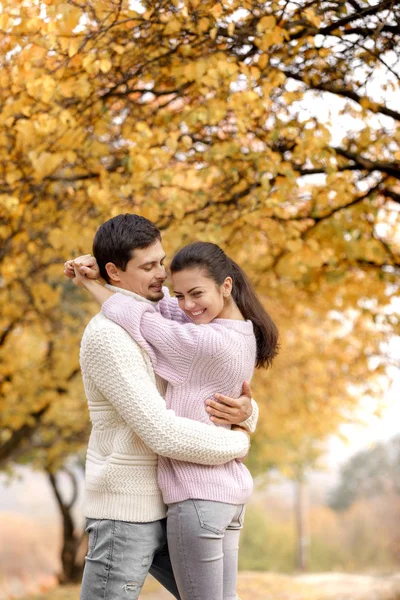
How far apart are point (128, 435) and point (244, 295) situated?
2.13ft

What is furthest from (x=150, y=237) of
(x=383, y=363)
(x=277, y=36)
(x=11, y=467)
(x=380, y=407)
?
(x=11, y=467)

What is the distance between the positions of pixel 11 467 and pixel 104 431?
36.1ft

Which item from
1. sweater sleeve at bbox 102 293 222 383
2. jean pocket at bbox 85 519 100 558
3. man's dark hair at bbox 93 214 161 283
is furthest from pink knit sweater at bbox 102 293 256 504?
jean pocket at bbox 85 519 100 558

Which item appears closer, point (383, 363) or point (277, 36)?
point (277, 36)

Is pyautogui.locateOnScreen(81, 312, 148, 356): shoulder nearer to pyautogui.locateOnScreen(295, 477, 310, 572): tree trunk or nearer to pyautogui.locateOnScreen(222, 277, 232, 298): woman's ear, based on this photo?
pyautogui.locateOnScreen(222, 277, 232, 298): woman's ear

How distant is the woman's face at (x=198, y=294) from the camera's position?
2439 mm

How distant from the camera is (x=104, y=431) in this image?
2393 mm

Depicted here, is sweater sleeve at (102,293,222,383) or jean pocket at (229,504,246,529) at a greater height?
sweater sleeve at (102,293,222,383)

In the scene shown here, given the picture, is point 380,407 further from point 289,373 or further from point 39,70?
point 39,70

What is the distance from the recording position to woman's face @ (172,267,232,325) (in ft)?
8.00

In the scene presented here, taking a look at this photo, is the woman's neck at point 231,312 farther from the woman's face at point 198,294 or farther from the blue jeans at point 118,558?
the blue jeans at point 118,558

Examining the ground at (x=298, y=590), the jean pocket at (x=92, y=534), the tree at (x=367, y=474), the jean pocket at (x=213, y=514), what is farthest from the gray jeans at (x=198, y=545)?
the tree at (x=367, y=474)

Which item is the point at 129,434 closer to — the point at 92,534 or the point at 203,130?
the point at 92,534

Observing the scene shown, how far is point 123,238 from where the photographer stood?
2379mm
